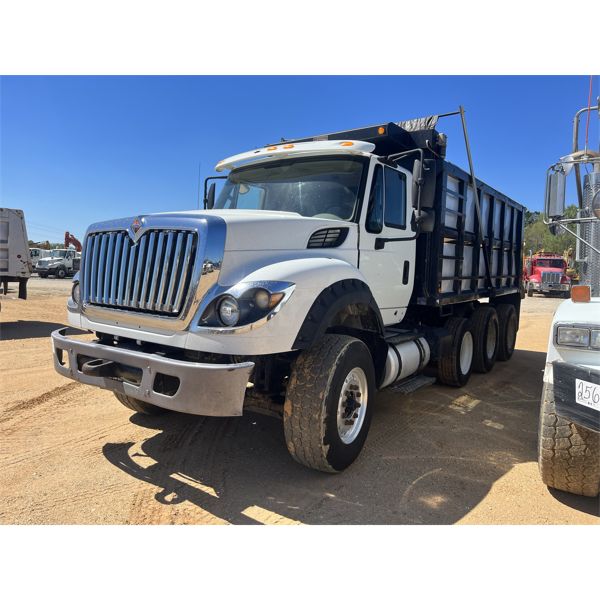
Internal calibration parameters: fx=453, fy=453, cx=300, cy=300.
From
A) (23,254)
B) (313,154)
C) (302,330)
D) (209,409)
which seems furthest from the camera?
(23,254)

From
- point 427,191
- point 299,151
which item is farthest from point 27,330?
point 427,191

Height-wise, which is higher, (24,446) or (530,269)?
(530,269)

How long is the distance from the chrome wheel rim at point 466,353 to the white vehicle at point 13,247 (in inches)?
445

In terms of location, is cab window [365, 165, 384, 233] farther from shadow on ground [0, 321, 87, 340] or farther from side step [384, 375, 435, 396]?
shadow on ground [0, 321, 87, 340]

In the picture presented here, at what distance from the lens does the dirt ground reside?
299 cm

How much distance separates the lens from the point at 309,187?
4250 mm

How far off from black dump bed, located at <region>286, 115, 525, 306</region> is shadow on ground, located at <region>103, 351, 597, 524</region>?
1530mm

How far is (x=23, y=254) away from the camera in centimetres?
1213

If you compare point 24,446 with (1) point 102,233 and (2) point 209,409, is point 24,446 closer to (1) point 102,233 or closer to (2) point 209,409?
(1) point 102,233

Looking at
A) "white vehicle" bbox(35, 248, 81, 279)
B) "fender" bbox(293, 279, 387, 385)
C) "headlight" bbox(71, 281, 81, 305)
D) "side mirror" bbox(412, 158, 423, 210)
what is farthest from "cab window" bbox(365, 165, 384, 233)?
"white vehicle" bbox(35, 248, 81, 279)

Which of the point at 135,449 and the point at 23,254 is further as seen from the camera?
the point at 23,254

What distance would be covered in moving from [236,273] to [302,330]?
1.97 ft

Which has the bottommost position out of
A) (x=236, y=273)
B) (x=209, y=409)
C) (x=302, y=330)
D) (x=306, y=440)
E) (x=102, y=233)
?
(x=306, y=440)

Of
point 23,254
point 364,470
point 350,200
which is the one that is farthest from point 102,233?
point 23,254
